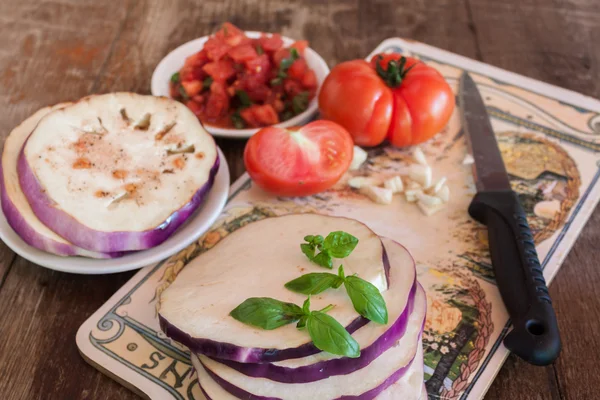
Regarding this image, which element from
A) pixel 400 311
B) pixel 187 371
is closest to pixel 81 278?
pixel 187 371

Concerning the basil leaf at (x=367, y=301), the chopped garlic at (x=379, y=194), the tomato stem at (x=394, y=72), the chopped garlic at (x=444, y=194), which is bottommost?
the chopped garlic at (x=379, y=194)

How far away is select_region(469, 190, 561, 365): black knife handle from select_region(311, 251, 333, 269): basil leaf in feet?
1.63

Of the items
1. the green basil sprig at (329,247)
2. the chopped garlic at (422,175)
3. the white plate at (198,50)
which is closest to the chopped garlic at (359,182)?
the chopped garlic at (422,175)

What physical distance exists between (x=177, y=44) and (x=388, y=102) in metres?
1.21

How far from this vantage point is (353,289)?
135cm

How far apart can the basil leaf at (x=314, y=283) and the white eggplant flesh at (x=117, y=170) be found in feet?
1.57

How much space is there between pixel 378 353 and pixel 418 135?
1.03 metres

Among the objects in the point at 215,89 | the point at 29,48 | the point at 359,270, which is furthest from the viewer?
the point at 29,48

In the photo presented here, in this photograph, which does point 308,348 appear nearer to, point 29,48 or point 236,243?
point 236,243

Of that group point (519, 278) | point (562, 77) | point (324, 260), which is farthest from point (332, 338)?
point (562, 77)

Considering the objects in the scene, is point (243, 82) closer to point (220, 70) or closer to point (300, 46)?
point (220, 70)

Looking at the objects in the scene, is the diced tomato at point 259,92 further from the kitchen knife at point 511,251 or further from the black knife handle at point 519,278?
the black knife handle at point 519,278

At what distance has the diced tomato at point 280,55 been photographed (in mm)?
2385

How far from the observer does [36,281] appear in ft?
5.90
